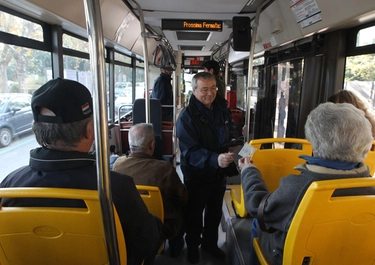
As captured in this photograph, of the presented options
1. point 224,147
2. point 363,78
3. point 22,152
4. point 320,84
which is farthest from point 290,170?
point 22,152

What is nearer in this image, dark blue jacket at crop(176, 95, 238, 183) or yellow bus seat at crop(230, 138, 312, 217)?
yellow bus seat at crop(230, 138, 312, 217)

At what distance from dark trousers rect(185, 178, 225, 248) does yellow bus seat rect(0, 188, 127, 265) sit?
4.39 ft

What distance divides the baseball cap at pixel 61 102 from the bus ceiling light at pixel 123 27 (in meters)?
3.25

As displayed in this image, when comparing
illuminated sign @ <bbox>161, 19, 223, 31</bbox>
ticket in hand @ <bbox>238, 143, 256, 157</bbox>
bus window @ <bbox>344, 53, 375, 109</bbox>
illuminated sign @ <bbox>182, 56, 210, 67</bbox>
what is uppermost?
illuminated sign @ <bbox>182, 56, 210, 67</bbox>

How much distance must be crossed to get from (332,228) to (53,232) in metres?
1.17

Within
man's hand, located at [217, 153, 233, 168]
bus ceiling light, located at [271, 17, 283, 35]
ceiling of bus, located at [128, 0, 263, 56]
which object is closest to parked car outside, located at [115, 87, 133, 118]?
ceiling of bus, located at [128, 0, 263, 56]

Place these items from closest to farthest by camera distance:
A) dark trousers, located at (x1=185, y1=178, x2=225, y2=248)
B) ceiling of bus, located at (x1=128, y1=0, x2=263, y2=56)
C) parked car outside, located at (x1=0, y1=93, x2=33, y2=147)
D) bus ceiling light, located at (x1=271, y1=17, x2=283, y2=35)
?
dark trousers, located at (x1=185, y1=178, x2=225, y2=248), parked car outside, located at (x1=0, y1=93, x2=33, y2=147), bus ceiling light, located at (x1=271, y1=17, x2=283, y2=35), ceiling of bus, located at (x1=128, y1=0, x2=263, y2=56)

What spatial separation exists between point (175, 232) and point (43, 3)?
2.16 m

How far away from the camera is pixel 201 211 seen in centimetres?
248

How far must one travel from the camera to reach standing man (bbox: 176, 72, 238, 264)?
2230mm

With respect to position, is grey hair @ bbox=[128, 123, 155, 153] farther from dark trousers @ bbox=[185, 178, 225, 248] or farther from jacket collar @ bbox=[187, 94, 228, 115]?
dark trousers @ bbox=[185, 178, 225, 248]

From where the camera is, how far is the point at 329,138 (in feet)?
3.95

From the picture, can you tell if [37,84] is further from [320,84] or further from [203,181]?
[320,84]

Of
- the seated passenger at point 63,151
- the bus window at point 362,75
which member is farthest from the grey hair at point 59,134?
the bus window at point 362,75
